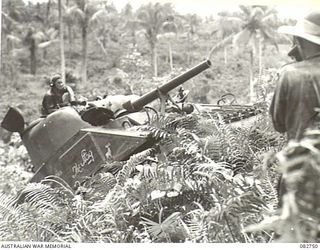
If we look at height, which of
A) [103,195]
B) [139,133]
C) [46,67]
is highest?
[46,67]

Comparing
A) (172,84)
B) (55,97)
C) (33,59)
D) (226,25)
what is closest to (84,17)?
(33,59)

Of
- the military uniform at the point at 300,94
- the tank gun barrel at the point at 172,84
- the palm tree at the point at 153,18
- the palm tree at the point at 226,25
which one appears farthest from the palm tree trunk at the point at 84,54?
the military uniform at the point at 300,94

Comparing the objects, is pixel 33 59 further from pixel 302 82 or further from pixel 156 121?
pixel 302 82

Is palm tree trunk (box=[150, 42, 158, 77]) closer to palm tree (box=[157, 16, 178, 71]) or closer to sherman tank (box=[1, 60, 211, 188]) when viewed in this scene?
palm tree (box=[157, 16, 178, 71])

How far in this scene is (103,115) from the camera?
118 inches

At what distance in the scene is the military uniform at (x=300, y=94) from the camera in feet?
7.25

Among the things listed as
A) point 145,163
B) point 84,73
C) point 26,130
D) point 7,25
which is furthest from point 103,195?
point 84,73

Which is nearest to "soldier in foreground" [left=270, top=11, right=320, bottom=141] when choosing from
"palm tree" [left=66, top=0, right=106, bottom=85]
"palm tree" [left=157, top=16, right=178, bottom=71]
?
"palm tree" [left=157, top=16, right=178, bottom=71]

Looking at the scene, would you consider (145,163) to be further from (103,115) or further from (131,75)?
(131,75)

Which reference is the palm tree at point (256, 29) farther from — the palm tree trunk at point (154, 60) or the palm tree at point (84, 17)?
the palm tree at point (84, 17)

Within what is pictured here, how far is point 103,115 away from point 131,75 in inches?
17.9

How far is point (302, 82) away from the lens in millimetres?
2217

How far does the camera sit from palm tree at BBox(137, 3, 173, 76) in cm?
274

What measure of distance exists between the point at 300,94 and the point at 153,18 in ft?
3.19
